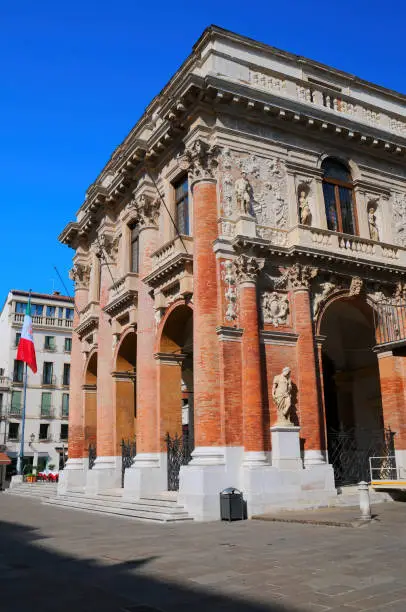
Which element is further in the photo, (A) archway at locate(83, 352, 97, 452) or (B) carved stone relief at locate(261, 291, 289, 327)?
(A) archway at locate(83, 352, 97, 452)

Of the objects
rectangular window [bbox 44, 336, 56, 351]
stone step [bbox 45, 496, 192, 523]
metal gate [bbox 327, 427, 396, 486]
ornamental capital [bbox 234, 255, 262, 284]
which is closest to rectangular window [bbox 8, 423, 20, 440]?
rectangular window [bbox 44, 336, 56, 351]

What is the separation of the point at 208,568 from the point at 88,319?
1918 cm

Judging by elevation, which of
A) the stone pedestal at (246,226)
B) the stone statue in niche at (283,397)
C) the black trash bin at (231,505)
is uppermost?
the stone pedestal at (246,226)

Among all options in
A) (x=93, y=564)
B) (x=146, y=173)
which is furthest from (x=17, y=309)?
(x=93, y=564)

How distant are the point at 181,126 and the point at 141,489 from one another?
39.4 ft

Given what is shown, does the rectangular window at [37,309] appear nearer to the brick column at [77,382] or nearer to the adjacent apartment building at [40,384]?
the adjacent apartment building at [40,384]

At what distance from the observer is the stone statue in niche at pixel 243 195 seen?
17719mm

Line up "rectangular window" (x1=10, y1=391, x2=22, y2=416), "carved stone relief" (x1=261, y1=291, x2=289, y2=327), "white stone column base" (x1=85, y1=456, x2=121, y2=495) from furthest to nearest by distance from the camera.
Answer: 1. "rectangular window" (x1=10, y1=391, x2=22, y2=416)
2. "white stone column base" (x1=85, y1=456, x2=121, y2=495)
3. "carved stone relief" (x1=261, y1=291, x2=289, y2=327)

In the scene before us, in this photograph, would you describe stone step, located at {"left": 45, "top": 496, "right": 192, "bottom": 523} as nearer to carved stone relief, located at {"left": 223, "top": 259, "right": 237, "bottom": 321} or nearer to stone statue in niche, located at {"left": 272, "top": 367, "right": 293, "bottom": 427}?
stone statue in niche, located at {"left": 272, "top": 367, "right": 293, "bottom": 427}

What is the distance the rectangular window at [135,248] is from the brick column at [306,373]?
7600mm

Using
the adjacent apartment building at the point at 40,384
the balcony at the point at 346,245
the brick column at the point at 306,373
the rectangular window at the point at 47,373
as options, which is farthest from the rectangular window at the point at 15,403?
the balcony at the point at 346,245

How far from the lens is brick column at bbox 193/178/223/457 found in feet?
52.0

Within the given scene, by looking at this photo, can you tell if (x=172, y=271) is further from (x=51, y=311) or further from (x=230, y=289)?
(x=51, y=311)

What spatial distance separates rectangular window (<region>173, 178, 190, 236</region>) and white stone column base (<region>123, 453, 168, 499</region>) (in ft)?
25.3
